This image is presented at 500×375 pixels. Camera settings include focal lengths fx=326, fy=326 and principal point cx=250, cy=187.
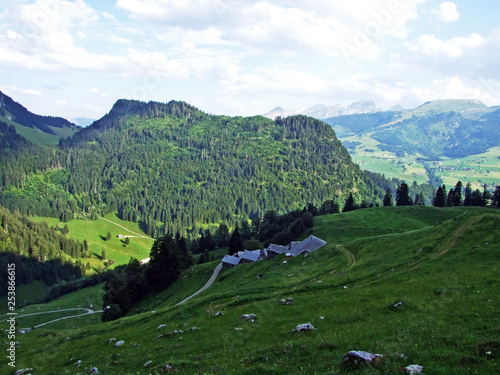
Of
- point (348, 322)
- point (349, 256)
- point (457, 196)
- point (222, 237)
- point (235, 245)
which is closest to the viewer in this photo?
point (348, 322)

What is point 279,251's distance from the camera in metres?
98.2

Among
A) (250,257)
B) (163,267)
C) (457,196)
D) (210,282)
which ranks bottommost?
(210,282)

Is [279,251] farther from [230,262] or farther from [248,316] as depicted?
[248,316]

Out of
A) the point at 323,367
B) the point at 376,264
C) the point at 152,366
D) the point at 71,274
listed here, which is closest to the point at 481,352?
the point at 323,367

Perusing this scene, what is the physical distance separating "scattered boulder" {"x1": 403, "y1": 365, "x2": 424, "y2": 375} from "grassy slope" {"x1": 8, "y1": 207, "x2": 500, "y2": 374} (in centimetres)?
31

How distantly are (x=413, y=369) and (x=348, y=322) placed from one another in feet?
42.6

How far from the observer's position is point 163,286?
308 feet

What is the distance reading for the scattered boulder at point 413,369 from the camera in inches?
588

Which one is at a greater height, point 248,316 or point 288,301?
point 288,301

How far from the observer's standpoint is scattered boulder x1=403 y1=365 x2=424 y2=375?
588 inches

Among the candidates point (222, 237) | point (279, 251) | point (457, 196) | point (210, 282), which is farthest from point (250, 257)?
point (457, 196)

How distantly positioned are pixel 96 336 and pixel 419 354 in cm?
4088

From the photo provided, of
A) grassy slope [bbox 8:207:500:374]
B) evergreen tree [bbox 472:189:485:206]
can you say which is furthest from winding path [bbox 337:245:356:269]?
evergreen tree [bbox 472:189:485:206]

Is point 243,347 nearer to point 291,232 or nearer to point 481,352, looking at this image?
point 481,352
